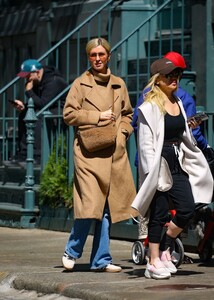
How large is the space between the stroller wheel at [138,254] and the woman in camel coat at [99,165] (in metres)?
0.46

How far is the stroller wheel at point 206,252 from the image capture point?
11555 mm

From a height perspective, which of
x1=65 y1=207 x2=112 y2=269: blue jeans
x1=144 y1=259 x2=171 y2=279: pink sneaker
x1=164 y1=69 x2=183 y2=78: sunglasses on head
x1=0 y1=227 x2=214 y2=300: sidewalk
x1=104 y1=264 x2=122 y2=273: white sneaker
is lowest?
x1=0 y1=227 x2=214 y2=300: sidewalk

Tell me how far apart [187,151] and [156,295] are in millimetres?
1495

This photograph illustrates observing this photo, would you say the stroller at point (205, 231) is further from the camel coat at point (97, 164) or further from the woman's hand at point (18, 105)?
the woman's hand at point (18, 105)

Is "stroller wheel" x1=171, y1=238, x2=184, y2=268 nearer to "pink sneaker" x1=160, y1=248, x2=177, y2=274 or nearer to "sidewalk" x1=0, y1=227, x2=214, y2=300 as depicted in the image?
"sidewalk" x1=0, y1=227, x2=214, y2=300

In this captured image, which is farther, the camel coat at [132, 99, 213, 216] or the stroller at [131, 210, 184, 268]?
the stroller at [131, 210, 184, 268]

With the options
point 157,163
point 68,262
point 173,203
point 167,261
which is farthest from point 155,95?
point 68,262

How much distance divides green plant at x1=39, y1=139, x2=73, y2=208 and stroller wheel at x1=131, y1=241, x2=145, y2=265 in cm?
342

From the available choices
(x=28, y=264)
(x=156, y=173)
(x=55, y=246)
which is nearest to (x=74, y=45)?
(x=55, y=246)

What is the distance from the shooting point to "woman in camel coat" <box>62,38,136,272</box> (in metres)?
10.7

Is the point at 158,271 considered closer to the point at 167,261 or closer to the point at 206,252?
the point at 167,261

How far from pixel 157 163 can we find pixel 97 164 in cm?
71

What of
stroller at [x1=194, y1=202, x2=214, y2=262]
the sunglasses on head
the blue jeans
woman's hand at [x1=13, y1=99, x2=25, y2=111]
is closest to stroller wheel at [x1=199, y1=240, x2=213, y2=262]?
stroller at [x1=194, y1=202, x2=214, y2=262]

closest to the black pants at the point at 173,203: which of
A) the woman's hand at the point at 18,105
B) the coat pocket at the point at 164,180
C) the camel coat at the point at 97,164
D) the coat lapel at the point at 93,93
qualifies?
the coat pocket at the point at 164,180
